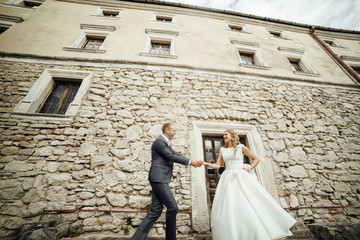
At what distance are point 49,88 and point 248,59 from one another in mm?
8173

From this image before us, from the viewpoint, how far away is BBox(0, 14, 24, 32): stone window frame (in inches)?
203

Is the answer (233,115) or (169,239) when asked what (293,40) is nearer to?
(233,115)

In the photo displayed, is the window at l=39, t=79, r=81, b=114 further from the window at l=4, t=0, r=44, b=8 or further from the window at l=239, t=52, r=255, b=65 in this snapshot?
the window at l=239, t=52, r=255, b=65

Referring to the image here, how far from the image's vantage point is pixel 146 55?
4.93 meters

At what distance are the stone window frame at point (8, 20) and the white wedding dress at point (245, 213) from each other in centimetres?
979

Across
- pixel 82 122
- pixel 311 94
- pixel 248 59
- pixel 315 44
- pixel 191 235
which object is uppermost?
pixel 315 44

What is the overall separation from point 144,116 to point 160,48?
12.3 ft

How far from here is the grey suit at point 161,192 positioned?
1.86 metres

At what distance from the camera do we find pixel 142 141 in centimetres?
342

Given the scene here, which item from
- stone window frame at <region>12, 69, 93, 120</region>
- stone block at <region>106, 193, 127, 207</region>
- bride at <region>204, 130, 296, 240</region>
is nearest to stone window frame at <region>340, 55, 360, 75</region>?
bride at <region>204, 130, 296, 240</region>

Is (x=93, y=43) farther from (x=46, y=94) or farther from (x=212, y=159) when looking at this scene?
(x=212, y=159)

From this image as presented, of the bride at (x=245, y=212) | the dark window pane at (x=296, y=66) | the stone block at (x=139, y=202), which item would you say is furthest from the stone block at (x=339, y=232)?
the dark window pane at (x=296, y=66)

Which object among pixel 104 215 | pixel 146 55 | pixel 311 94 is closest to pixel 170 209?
pixel 104 215

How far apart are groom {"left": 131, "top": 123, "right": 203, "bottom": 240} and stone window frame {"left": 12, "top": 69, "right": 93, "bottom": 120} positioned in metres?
3.08
